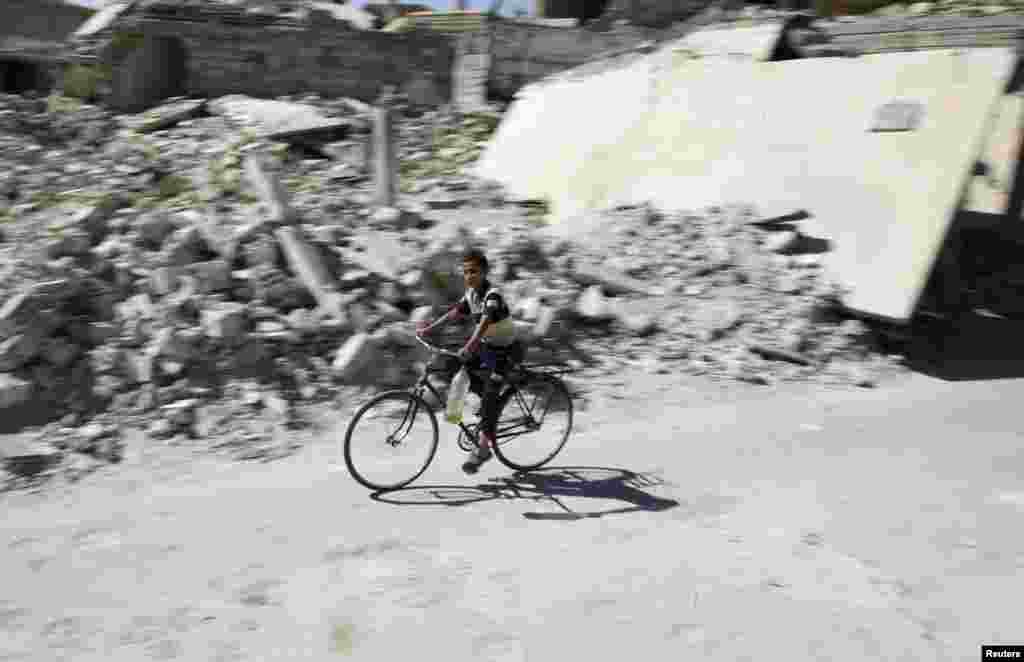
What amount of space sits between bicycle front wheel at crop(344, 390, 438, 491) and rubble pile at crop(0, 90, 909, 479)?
127cm

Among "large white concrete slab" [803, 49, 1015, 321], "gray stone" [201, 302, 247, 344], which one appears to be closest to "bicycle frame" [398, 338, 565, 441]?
"gray stone" [201, 302, 247, 344]

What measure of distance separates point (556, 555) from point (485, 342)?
5.01ft

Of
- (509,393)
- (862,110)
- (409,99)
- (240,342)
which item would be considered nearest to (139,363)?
(240,342)

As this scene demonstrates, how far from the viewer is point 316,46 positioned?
16.2 m

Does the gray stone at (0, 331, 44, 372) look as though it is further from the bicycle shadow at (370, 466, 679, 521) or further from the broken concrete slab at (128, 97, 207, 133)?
the broken concrete slab at (128, 97, 207, 133)

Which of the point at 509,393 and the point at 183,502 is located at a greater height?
the point at 509,393

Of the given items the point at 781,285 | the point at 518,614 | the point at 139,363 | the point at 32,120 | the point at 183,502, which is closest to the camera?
the point at 518,614

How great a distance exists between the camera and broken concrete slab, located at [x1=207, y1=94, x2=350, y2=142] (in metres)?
13.8

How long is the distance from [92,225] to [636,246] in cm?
633

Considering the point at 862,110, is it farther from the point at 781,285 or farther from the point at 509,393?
the point at 509,393

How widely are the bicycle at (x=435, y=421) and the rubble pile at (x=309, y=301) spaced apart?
1349 millimetres

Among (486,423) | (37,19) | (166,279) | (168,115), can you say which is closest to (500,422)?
(486,423)

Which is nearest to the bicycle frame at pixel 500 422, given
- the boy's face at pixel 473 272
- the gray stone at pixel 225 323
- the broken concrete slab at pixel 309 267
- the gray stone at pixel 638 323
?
the boy's face at pixel 473 272

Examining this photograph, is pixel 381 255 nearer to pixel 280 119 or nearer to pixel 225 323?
pixel 225 323
